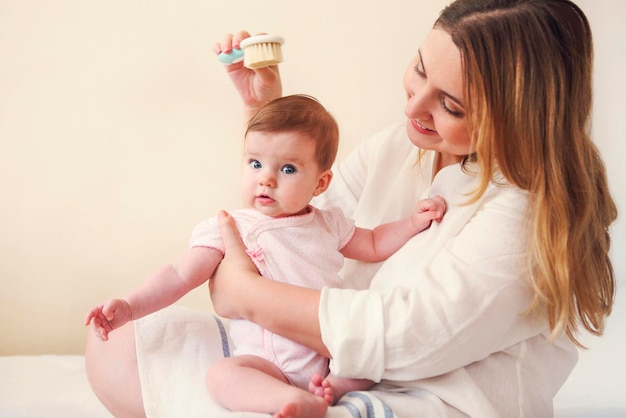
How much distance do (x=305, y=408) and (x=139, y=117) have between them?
46.1 inches

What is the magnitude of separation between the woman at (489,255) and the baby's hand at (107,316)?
16 cm

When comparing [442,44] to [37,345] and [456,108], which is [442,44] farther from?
[37,345]

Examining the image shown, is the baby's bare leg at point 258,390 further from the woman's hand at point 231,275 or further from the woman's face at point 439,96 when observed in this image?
the woman's face at point 439,96

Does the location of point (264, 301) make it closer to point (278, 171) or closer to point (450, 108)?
point (278, 171)

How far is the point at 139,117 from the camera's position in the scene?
6.35 feet

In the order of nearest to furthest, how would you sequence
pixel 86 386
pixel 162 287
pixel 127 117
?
pixel 162 287, pixel 86 386, pixel 127 117

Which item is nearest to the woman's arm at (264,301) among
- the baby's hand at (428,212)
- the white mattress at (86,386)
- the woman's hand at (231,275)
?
the woman's hand at (231,275)

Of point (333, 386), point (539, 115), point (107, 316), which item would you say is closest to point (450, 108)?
point (539, 115)

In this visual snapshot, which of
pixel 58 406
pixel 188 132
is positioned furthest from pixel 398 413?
pixel 188 132

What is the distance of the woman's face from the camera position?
1.11 m

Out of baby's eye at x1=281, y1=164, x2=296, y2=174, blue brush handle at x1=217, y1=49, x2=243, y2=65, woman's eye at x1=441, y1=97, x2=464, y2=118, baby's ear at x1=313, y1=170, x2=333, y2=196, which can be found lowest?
baby's ear at x1=313, y1=170, x2=333, y2=196

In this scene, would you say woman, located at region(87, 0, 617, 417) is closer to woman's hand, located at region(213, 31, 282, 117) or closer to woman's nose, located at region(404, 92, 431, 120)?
woman's nose, located at region(404, 92, 431, 120)

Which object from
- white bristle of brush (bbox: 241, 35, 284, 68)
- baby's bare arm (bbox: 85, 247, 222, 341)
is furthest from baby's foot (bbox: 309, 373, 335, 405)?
white bristle of brush (bbox: 241, 35, 284, 68)

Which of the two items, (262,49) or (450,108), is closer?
(450,108)
